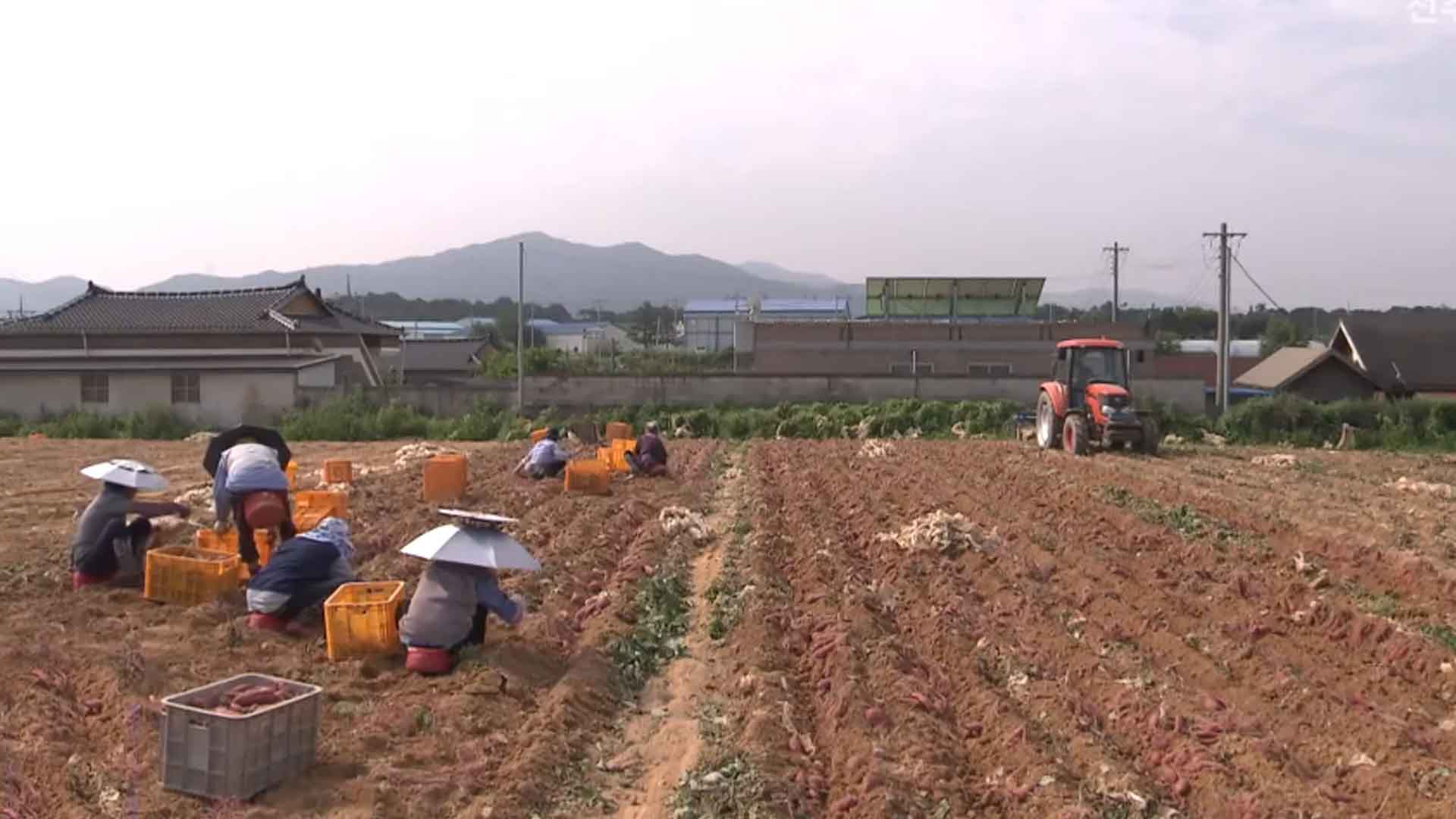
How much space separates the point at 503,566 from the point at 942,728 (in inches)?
87.0

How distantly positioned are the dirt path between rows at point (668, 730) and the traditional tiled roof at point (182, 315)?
26.2 metres

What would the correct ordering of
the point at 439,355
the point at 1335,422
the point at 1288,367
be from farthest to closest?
the point at 439,355
the point at 1288,367
the point at 1335,422

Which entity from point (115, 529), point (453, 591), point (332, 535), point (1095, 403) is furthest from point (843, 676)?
point (1095, 403)

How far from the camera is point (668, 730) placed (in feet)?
17.6

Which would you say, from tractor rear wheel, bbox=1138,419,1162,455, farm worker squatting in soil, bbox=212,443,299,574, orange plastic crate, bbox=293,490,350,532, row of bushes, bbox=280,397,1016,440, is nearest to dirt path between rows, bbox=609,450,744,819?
farm worker squatting in soil, bbox=212,443,299,574

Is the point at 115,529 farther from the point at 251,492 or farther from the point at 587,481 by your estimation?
the point at 587,481

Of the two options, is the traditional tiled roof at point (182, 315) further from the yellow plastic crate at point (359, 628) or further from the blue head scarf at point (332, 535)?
the yellow plastic crate at point (359, 628)

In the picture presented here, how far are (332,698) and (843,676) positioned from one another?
243 cm

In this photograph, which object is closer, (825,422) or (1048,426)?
(1048,426)

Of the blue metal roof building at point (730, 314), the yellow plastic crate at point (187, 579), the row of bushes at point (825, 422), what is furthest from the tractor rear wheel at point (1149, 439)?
the blue metal roof building at point (730, 314)

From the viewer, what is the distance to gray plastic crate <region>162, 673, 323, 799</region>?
421cm

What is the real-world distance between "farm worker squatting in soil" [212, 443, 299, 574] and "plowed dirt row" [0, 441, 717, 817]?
52 centimetres

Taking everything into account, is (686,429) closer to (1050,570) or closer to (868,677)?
(1050,570)

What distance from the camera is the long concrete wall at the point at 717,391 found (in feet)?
88.8
